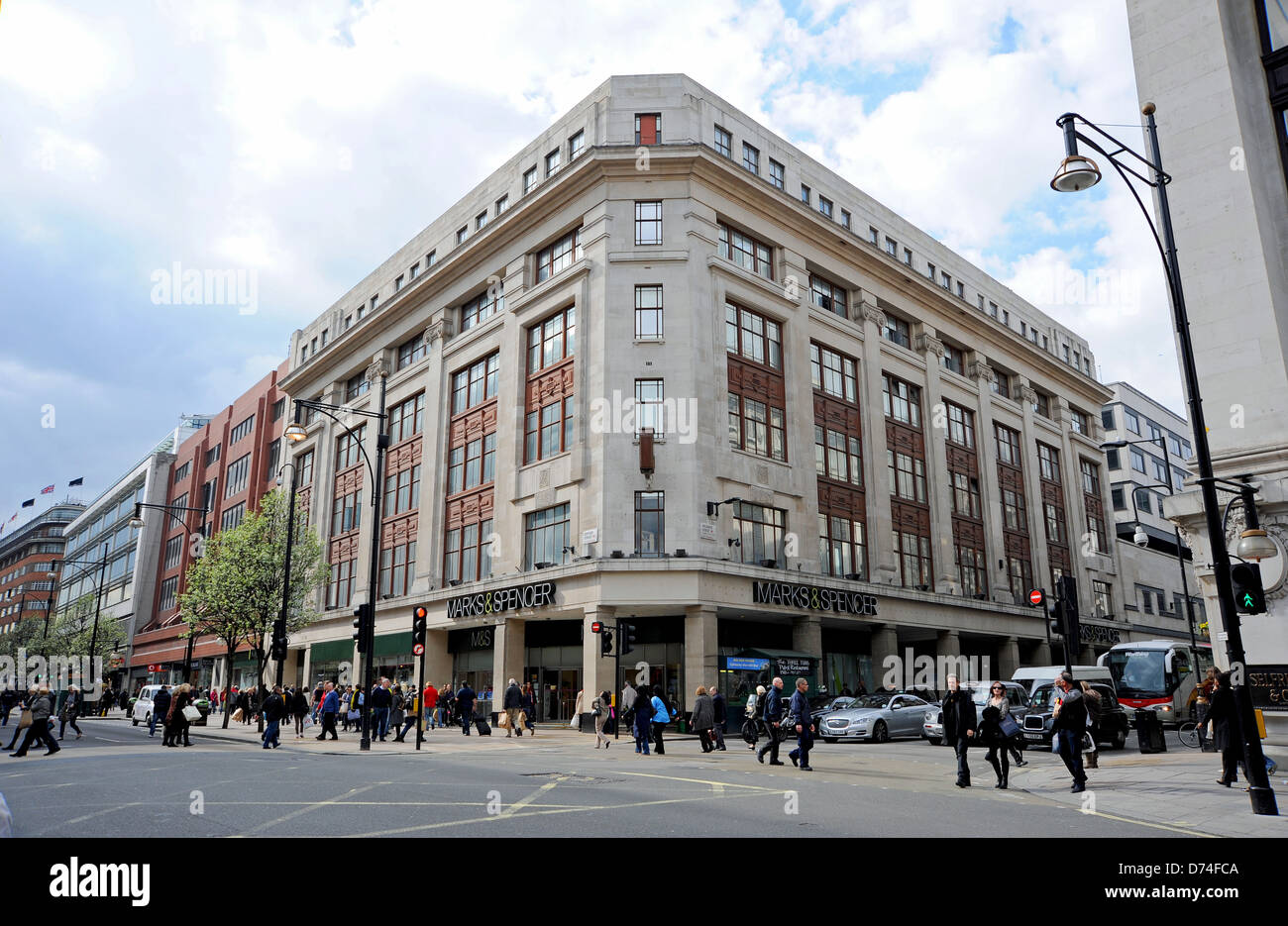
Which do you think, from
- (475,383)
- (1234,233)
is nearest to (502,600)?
(475,383)

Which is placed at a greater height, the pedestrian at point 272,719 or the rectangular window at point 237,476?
the rectangular window at point 237,476

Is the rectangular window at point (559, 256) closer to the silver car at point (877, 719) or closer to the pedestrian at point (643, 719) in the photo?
the silver car at point (877, 719)

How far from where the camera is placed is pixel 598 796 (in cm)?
1164

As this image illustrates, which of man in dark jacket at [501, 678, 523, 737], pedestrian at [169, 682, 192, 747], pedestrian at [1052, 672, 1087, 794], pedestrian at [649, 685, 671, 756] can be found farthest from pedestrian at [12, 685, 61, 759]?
pedestrian at [1052, 672, 1087, 794]

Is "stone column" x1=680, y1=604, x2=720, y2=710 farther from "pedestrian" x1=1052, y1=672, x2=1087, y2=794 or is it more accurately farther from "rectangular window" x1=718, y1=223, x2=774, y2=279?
"pedestrian" x1=1052, y1=672, x2=1087, y2=794

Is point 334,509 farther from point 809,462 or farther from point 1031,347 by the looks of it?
point 1031,347

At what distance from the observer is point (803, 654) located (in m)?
35.2

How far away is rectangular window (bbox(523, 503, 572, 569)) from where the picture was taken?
36562 mm

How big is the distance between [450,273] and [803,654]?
2688 cm

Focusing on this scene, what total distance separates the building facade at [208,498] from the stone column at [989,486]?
158 feet

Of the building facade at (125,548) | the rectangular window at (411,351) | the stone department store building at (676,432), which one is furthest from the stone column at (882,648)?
the building facade at (125,548)

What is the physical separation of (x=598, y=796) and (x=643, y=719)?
1035 centimetres

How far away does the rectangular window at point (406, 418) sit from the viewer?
4891 cm
